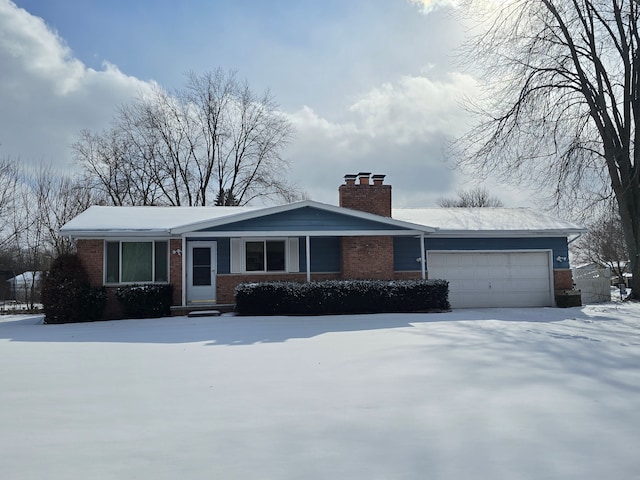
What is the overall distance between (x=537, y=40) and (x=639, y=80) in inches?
157

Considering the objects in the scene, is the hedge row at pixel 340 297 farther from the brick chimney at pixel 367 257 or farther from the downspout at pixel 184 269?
the downspout at pixel 184 269

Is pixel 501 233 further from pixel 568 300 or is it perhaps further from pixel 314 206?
pixel 314 206

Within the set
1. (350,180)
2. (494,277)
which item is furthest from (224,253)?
(494,277)

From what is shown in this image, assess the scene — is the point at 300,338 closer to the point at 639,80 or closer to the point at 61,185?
the point at 639,80

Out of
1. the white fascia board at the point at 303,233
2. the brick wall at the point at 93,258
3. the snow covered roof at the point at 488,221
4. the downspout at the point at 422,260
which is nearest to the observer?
the white fascia board at the point at 303,233

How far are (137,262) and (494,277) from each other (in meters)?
12.2

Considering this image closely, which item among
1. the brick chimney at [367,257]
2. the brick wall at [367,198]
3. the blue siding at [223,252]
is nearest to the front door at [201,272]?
the blue siding at [223,252]

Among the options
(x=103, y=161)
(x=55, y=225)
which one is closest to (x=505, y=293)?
(x=55, y=225)

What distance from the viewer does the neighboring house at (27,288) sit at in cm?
2185

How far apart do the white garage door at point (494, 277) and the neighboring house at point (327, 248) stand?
35 mm

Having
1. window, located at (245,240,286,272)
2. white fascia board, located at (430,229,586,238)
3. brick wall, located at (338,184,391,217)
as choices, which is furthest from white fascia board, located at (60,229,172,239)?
white fascia board, located at (430,229,586,238)

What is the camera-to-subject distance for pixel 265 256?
17.1m

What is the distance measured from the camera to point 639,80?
1903cm

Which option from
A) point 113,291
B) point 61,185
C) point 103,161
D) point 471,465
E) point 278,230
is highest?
point 103,161
